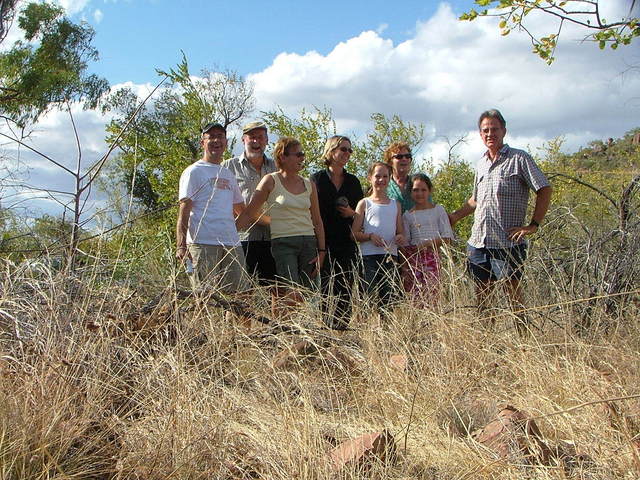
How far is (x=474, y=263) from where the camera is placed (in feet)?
17.1

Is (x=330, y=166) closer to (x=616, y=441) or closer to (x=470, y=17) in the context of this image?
(x=470, y=17)

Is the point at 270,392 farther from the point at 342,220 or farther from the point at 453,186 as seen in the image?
the point at 453,186

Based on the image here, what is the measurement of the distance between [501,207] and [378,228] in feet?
3.13

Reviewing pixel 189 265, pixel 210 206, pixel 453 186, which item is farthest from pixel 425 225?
pixel 453 186

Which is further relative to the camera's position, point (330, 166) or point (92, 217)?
point (330, 166)

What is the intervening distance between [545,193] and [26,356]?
3.54 m

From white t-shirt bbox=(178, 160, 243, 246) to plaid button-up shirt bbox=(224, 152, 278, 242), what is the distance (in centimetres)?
58

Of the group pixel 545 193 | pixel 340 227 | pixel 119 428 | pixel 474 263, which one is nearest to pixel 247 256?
pixel 340 227

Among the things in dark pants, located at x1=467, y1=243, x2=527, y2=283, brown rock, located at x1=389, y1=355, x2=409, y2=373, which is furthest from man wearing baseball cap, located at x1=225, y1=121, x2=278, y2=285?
brown rock, located at x1=389, y1=355, x2=409, y2=373

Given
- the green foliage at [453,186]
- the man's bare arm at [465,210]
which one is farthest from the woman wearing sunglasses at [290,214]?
the green foliage at [453,186]

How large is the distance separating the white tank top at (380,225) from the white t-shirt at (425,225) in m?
0.19

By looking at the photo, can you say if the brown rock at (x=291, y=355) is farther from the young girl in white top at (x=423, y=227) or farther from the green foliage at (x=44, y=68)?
the green foliage at (x=44, y=68)

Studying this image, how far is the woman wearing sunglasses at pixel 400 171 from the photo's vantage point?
5.83 m

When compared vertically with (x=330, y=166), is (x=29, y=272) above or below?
below
